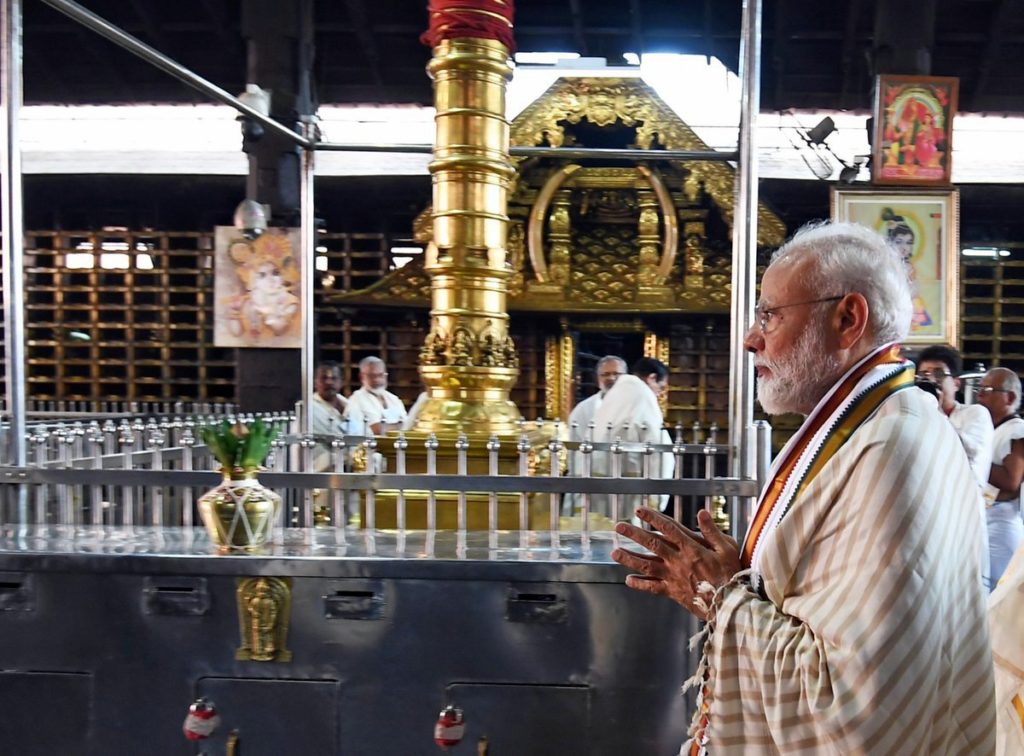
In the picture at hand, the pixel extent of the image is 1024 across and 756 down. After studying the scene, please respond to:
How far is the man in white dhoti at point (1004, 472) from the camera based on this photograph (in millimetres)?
3824

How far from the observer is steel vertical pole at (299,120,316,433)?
14.6 feet

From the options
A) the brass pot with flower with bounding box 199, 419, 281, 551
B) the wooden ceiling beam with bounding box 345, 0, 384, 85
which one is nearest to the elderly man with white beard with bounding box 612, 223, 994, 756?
the brass pot with flower with bounding box 199, 419, 281, 551

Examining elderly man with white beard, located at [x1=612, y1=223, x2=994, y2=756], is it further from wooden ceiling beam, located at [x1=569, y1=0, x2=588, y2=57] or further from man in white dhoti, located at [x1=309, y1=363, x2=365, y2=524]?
wooden ceiling beam, located at [x1=569, y1=0, x2=588, y2=57]

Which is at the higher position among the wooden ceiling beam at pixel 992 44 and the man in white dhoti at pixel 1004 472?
the wooden ceiling beam at pixel 992 44

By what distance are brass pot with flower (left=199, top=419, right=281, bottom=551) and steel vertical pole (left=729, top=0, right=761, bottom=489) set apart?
1.46 meters

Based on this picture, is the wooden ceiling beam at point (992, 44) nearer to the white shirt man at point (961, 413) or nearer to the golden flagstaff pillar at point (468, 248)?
the white shirt man at point (961, 413)

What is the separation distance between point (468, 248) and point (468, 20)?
2.93 feet

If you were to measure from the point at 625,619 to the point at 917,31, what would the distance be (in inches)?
323

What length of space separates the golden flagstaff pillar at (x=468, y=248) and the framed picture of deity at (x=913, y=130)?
5260mm

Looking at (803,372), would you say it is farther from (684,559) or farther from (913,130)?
(913,130)

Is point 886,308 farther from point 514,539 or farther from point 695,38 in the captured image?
point 695,38

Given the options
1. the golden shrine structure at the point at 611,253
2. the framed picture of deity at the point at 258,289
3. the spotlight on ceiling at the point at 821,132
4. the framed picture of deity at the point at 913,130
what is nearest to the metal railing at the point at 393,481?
the framed picture of deity at the point at 258,289

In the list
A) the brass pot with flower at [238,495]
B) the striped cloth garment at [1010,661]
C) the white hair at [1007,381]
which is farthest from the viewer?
the white hair at [1007,381]

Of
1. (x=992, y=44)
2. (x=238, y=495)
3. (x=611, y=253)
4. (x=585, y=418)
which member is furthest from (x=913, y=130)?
(x=238, y=495)
